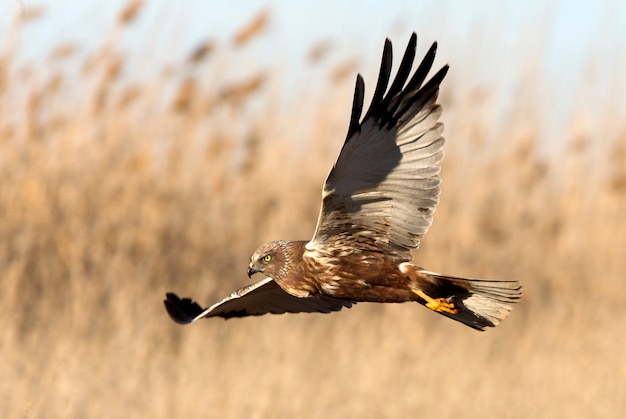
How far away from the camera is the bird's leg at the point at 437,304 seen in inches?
134

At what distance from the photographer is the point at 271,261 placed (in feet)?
12.5

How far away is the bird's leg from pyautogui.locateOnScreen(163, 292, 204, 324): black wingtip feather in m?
1.11

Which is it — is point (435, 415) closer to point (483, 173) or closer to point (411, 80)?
point (483, 173)

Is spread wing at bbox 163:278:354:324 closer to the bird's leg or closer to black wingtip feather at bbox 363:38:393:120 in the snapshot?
the bird's leg

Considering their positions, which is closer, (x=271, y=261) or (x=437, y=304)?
(x=437, y=304)

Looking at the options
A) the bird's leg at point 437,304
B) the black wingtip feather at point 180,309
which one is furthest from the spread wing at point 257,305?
the bird's leg at point 437,304

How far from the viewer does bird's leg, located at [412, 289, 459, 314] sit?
3.40 meters

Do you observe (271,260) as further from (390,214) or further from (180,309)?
(180,309)

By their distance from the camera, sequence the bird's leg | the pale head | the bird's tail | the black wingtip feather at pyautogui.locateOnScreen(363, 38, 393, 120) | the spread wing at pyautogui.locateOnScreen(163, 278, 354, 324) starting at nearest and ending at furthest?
the black wingtip feather at pyautogui.locateOnScreen(363, 38, 393, 120)
the bird's leg
the bird's tail
the pale head
the spread wing at pyautogui.locateOnScreen(163, 278, 354, 324)

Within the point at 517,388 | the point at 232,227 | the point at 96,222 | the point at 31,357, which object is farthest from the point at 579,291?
the point at 31,357

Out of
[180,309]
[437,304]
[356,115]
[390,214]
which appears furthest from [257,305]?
[356,115]

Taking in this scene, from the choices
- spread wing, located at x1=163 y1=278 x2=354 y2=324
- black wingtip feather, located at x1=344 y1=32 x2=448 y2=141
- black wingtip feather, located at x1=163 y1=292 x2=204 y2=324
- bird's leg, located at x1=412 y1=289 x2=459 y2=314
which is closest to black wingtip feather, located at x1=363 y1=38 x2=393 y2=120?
black wingtip feather, located at x1=344 y1=32 x2=448 y2=141

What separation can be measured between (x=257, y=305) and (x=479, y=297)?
1.13 meters

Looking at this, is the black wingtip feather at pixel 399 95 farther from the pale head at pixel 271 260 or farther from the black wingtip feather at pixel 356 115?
the pale head at pixel 271 260
